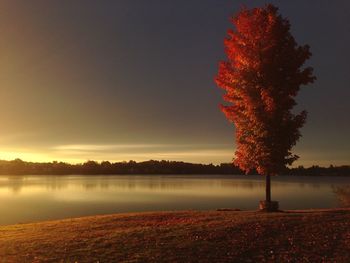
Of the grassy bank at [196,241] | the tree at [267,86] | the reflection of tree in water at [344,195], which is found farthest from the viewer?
the reflection of tree in water at [344,195]

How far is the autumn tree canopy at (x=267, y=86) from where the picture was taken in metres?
28.8

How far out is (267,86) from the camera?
1145 inches

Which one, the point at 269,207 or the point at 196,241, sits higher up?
the point at 269,207

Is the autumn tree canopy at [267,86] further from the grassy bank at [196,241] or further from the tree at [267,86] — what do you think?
the grassy bank at [196,241]

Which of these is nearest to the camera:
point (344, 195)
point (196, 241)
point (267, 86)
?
point (196, 241)

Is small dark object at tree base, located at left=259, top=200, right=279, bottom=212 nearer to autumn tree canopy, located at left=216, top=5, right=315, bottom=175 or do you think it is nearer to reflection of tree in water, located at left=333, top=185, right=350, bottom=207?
autumn tree canopy, located at left=216, top=5, right=315, bottom=175

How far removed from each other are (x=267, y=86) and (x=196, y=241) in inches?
522

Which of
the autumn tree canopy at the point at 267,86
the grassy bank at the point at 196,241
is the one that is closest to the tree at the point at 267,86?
the autumn tree canopy at the point at 267,86

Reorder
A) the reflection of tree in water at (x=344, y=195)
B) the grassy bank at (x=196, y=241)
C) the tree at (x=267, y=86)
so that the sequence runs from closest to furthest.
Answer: the grassy bank at (x=196, y=241), the tree at (x=267, y=86), the reflection of tree in water at (x=344, y=195)

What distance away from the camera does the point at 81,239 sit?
71.5 feet

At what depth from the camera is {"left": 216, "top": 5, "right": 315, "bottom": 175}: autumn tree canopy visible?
2875 centimetres

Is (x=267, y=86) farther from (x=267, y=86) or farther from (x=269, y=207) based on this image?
(x=269, y=207)

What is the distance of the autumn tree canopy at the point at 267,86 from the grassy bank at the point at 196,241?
527cm

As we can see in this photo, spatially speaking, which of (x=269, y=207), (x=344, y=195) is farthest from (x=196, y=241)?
(x=344, y=195)
